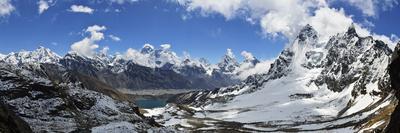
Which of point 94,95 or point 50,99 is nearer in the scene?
point 50,99

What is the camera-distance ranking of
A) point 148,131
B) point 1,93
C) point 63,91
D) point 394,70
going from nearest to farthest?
1. point 394,70
2. point 148,131
3. point 1,93
4. point 63,91

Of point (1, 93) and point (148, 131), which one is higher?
point (1, 93)

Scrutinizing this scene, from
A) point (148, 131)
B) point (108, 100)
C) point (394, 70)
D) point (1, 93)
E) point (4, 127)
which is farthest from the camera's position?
point (108, 100)

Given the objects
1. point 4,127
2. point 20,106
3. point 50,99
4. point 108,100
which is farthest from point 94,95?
point 4,127

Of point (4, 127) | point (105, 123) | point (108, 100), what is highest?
point (108, 100)

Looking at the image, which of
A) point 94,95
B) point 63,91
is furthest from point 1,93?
point 94,95

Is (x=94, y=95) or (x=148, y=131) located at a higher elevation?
(x=94, y=95)

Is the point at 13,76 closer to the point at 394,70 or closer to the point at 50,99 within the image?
the point at 50,99

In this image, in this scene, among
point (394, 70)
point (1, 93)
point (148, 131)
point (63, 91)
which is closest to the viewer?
point (394, 70)

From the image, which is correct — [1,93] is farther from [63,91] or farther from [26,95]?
[63,91]
